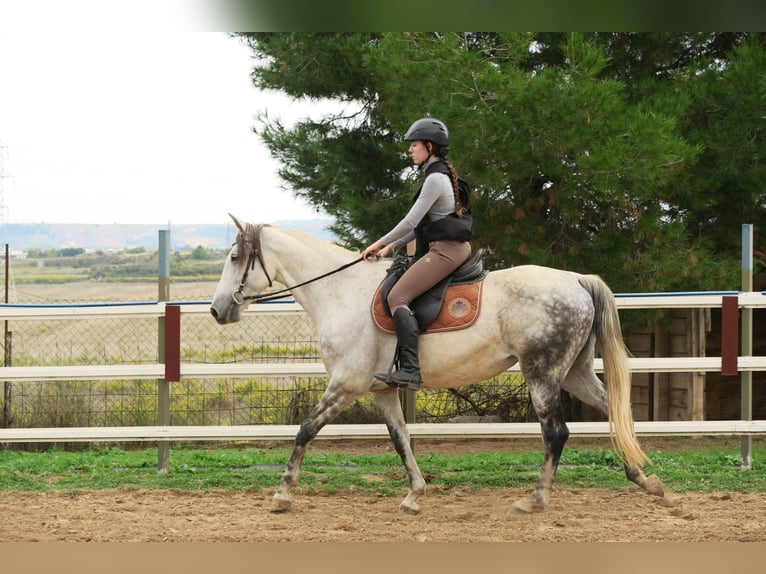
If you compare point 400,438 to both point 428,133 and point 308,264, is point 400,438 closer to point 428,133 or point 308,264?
point 308,264

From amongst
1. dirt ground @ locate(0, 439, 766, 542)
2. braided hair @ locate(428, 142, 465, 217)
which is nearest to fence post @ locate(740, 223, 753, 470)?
dirt ground @ locate(0, 439, 766, 542)

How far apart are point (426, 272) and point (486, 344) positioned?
0.63m

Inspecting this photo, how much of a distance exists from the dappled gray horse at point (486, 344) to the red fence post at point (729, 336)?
157cm

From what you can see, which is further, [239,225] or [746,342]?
[746,342]

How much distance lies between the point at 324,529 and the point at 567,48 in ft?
15.8

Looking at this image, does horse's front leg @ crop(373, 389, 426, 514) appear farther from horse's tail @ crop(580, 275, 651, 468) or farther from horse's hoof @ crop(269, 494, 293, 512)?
horse's tail @ crop(580, 275, 651, 468)

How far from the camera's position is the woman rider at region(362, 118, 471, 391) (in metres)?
5.72

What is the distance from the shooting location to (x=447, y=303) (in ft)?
19.2

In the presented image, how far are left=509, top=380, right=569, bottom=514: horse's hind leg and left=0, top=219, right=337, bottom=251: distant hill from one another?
46012 mm

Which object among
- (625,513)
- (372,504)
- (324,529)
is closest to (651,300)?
(625,513)

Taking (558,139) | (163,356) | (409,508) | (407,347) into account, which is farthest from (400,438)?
(558,139)

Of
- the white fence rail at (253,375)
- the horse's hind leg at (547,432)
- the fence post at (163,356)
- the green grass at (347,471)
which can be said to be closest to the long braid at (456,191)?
the horse's hind leg at (547,432)

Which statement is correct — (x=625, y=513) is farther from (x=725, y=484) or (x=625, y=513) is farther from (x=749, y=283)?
(x=749, y=283)

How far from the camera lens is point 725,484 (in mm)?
6695
